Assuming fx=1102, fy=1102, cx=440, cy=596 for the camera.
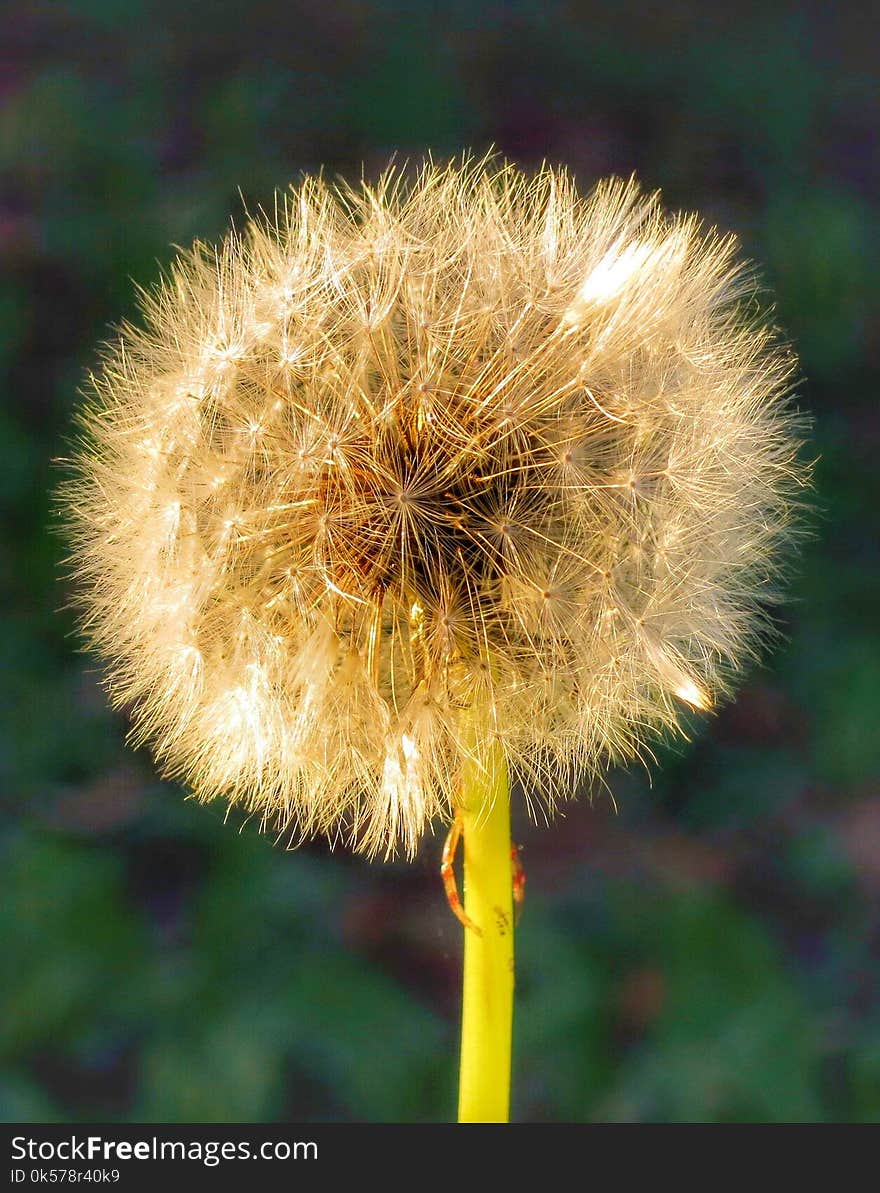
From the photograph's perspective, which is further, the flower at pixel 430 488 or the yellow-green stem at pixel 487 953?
the yellow-green stem at pixel 487 953

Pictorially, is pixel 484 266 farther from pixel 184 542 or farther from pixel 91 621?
pixel 91 621

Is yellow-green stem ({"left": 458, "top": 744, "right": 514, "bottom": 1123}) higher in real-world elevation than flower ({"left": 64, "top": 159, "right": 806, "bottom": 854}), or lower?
lower

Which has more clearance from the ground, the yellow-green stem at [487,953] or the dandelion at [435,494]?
the dandelion at [435,494]

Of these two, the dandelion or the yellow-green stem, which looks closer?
the dandelion

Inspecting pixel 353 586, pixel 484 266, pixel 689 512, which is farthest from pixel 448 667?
pixel 484 266

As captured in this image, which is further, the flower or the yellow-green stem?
the yellow-green stem

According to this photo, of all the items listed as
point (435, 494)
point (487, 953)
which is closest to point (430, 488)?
point (435, 494)

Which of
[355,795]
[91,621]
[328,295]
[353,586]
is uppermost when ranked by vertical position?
[328,295]
